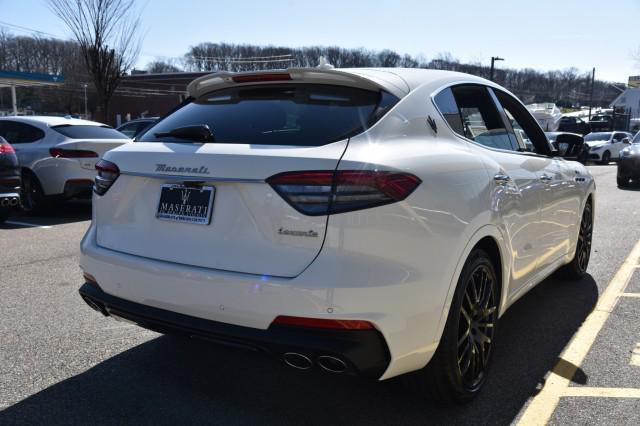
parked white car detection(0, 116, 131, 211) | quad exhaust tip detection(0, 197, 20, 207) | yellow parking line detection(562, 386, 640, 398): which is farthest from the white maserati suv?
parked white car detection(0, 116, 131, 211)

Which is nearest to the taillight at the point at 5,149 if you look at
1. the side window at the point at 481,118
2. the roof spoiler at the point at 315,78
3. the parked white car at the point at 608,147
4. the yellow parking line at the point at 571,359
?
the roof spoiler at the point at 315,78

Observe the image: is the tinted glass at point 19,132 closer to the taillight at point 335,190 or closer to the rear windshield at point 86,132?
the rear windshield at point 86,132

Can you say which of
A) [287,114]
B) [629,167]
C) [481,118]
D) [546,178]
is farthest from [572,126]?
[287,114]

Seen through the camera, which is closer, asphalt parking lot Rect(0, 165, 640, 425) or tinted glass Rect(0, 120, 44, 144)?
asphalt parking lot Rect(0, 165, 640, 425)

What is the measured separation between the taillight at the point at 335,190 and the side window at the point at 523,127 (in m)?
2.01

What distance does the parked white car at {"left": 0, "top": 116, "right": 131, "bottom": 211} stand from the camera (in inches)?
344

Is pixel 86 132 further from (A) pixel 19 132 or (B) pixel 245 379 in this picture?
(B) pixel 245 379

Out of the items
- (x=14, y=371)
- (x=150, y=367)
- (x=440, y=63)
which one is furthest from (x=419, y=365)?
(x=440, y=63)

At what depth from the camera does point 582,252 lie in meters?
5.43

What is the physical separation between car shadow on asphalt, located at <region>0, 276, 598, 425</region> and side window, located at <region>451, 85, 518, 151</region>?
4.51 feet

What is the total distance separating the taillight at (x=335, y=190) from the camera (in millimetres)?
2299

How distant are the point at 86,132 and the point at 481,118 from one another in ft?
24.5

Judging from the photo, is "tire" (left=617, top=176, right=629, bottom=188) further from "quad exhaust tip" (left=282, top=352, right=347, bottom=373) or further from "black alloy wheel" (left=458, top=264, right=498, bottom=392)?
"quad exhaust tip" (left=282, top=352, right=347, bottom=373)

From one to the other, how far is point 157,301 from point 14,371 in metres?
1.27
